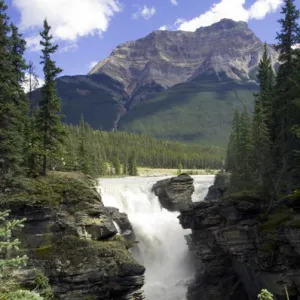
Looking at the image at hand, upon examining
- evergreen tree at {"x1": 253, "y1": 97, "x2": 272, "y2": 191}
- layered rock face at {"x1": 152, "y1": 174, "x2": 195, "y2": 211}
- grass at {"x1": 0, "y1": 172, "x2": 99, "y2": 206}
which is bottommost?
layered rock face at {"x1": 152, "y1": 174, "x2": 195, "y2": 211}

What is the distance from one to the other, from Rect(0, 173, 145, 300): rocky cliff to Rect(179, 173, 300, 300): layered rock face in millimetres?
9126

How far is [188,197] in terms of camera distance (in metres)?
70.3

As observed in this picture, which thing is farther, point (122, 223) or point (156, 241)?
point (156, 241)

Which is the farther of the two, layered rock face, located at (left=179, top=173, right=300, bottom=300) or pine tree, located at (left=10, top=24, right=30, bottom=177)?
pine tree, located at (left=10, top=24, right=30, bottom=177)

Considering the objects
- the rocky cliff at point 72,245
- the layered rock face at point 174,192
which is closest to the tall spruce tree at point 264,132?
the rocky cliff at point 72,245

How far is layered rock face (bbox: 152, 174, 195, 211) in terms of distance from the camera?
6862 centimetres

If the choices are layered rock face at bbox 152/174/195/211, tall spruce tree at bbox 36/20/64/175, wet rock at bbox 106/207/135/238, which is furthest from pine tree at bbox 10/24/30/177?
layered rock face at bbox 152/174/195/211

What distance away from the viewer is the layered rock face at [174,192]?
68625 mm

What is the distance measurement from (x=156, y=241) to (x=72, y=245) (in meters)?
26.1

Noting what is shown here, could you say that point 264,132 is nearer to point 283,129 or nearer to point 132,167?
point 283,129

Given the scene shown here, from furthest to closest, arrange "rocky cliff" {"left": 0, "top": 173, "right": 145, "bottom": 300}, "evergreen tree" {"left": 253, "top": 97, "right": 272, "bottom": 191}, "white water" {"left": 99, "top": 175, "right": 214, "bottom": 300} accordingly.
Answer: "white water" {"left": 99, "top": 175, "right": 214, "bottom": 300}, "evergreen tree" {"left": 253, "top": 97, "right": 272, "bottom": 191}, "rocky cliff" {"left": 0, "top": 173, "right": 145, "bottom": 300}

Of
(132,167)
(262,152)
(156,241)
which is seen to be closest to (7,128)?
(262,152)

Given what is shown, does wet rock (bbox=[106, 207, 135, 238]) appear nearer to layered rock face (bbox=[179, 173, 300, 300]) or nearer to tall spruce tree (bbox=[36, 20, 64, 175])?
layered rock face (bbox=[179, 173, 300, 300])

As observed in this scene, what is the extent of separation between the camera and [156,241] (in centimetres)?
5350
